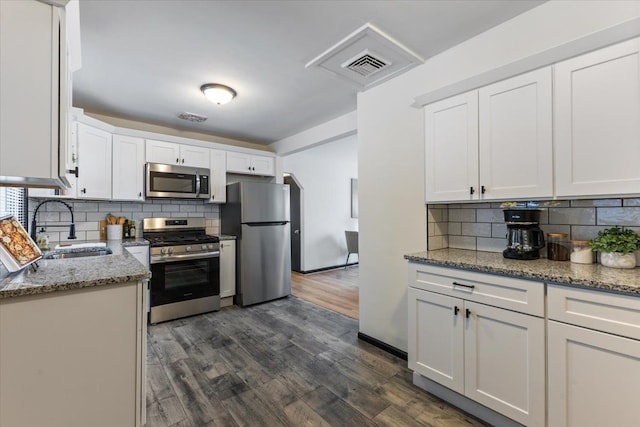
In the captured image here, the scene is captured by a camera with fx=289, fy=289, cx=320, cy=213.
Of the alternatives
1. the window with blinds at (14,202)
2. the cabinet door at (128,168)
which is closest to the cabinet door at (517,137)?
the window with blinds at (14,202)

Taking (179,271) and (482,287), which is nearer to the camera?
(482,287)

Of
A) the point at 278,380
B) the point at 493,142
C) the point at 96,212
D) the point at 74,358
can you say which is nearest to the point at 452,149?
the point at 493,142

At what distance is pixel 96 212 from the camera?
3393 millimetres

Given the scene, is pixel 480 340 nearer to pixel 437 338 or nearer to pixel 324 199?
pixel 437 338

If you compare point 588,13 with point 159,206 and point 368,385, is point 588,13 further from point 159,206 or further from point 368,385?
point 159,206

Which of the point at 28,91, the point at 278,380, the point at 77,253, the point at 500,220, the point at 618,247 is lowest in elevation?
the point at 278,380

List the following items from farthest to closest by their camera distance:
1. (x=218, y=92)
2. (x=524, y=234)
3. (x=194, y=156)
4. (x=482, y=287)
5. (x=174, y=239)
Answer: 1. (x=194, y=156)
2. (x=174, y=239)
3. (x=218, y=92)
4. (x=524, y=234)
5. (x=482, y=287)

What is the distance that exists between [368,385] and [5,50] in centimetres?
253

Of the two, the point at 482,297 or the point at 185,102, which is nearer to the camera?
the point at 482,297

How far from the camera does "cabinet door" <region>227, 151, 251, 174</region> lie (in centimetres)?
411

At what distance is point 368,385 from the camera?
2055mm

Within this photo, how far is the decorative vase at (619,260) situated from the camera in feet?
4.93

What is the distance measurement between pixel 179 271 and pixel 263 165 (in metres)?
1.96

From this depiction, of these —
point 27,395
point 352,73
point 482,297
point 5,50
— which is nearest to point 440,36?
point 352,73
